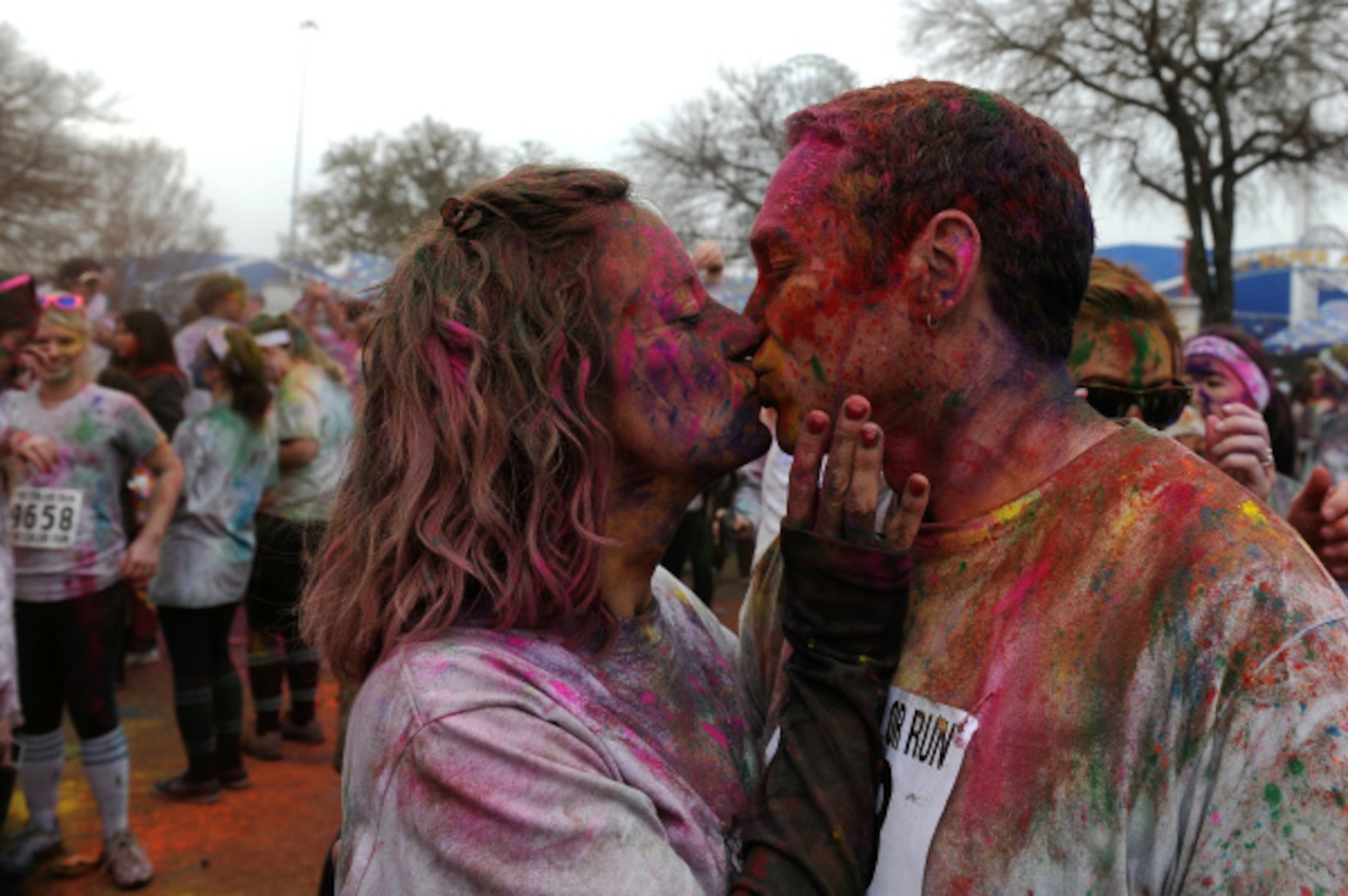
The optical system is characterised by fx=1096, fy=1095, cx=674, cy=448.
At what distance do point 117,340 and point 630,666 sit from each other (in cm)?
659

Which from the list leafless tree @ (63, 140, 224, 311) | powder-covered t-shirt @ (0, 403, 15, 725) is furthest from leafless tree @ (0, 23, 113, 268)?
powder-covered t-shirt @ (0, 403, 15, 725)

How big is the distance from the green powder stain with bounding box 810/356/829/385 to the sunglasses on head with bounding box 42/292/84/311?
14.1ft

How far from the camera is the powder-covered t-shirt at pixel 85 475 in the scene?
4492 millimetres

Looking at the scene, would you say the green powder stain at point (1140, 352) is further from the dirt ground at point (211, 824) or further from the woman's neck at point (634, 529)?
the dirt ground at point (211, 824)

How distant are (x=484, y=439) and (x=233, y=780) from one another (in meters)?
4.75

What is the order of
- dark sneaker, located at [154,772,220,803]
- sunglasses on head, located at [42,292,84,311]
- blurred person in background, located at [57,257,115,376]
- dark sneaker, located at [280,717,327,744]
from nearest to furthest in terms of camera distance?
sunglasses on head, located at [42,292,84,311], dark sneaker, located at [154,772,220,803], dark sneaker, located at [280,717,327,744], blurred person in background, located at [57,257,115,376]

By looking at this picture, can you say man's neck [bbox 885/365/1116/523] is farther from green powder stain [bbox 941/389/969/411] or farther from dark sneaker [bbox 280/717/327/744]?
dark sneaker [bbox 280/717/327/744]

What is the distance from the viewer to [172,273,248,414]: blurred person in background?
23.8ft

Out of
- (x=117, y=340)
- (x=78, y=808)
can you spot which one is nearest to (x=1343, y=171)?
(x=117, y=340)

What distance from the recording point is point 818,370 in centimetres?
162

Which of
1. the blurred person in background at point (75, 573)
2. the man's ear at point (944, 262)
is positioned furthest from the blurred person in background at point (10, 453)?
the man's ear at point (944, 262)

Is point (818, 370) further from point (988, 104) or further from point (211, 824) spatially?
point (211, 824)

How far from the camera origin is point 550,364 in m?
1.67

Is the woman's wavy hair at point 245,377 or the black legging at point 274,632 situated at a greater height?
the woman's wavy hair at point 245,377
